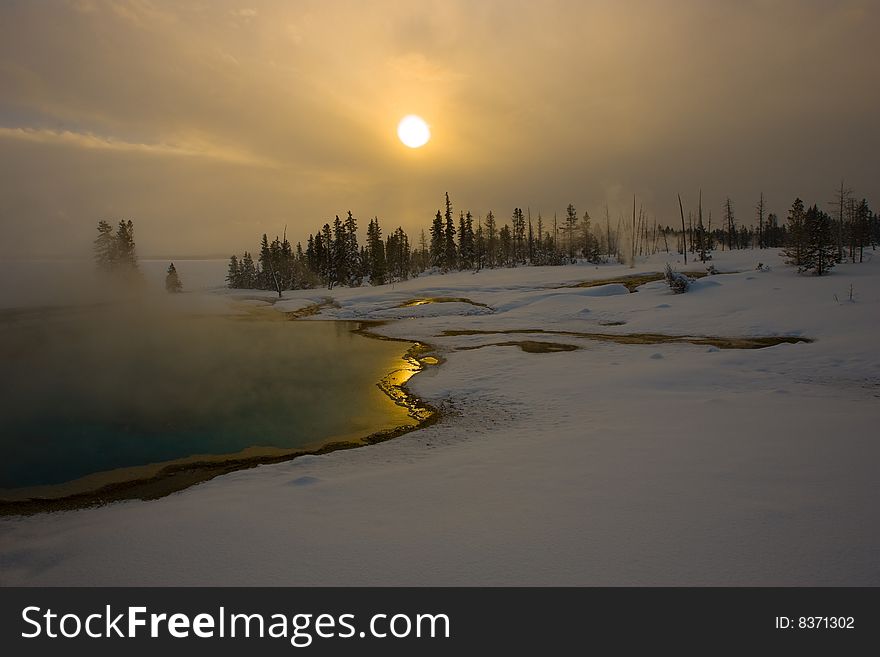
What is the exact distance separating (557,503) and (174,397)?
1216cm

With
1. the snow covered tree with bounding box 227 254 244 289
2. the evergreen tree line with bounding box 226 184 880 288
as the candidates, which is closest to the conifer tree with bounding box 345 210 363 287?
the evergreen tree line with bounding box 226 184 880 288

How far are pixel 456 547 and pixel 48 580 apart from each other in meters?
3.97

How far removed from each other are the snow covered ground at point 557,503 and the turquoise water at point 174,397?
2302 millimetres

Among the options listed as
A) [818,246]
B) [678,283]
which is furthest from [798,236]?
[678,283]

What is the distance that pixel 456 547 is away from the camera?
4.38 metres

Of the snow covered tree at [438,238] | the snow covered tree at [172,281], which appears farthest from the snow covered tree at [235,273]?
the snow covered tree at [438,238]

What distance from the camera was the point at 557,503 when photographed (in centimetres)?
527

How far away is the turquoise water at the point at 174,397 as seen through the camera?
9320mm

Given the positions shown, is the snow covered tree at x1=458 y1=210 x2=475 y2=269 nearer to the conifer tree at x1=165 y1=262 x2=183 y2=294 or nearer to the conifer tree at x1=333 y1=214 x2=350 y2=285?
the conifer tree at x1=333 y1=214 x2=350 y2=285

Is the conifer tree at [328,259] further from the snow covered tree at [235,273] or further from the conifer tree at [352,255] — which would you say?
the snow covered tree at [235,273]

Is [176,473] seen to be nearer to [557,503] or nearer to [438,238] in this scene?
[557,503]
